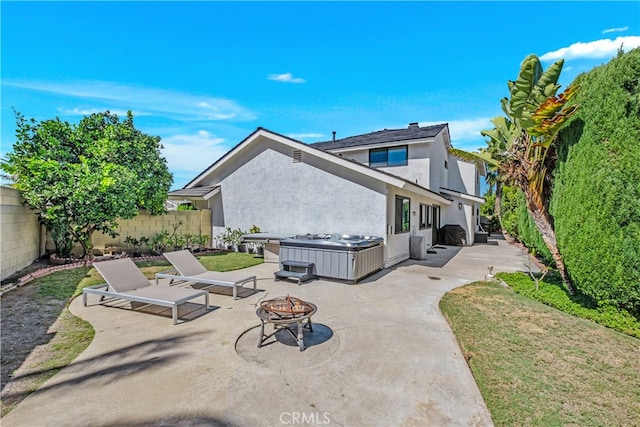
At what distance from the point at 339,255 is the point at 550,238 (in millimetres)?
5666

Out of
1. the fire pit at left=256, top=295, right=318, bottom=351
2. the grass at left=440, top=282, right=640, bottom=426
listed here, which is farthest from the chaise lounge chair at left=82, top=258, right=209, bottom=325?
the grass at left=440, top=282, right=640, bottom=426

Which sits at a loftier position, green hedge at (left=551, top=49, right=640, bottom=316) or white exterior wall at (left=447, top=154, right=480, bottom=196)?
white exterior wall at (left=447, top=154, right=480, bottom=196)

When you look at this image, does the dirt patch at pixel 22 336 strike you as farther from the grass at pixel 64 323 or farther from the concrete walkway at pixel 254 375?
the concrete walkway at pixel 254 375

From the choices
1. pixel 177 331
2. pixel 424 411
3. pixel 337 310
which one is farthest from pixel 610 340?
pixel 177 331

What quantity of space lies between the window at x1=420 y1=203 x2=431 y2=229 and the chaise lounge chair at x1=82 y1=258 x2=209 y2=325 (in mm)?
12247

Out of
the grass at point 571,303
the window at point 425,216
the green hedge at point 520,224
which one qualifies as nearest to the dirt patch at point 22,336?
the grass at point 571,303

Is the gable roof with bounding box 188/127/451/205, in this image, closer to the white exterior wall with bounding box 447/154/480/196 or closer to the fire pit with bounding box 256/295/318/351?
the fire pit with bounding box 256/295/318/351

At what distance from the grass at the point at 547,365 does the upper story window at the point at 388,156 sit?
11.9 meters

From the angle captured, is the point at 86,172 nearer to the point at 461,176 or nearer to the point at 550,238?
the point at 550,238

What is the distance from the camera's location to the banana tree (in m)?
6.54

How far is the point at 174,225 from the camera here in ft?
46.7

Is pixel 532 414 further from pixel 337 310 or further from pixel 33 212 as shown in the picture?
pixel 33 212

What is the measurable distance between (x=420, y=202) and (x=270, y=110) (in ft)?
38.0

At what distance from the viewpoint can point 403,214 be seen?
1250cm
